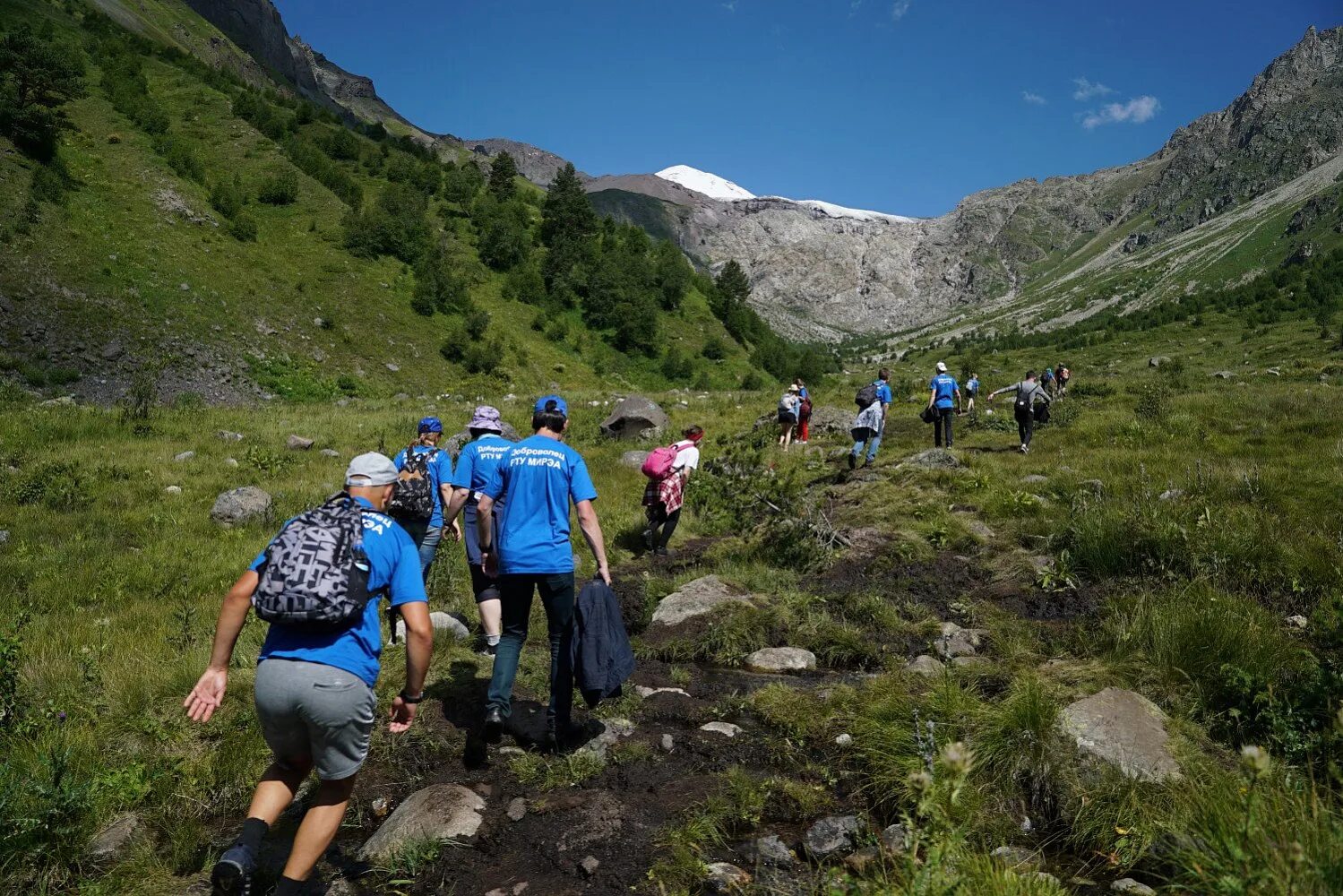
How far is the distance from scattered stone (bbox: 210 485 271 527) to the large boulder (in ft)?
32.3

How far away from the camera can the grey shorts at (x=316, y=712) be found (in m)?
3.18

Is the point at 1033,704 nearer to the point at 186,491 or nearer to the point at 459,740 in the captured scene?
the point at 459,740

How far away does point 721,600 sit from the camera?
26.3 ft

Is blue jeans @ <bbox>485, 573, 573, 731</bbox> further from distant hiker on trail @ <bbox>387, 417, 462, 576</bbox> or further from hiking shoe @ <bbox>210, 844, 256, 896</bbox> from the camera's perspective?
distant hiker on trail @ <bbox>387, 417, 462, 576</bbox>

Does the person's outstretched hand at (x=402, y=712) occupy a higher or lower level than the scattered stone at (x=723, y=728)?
higher

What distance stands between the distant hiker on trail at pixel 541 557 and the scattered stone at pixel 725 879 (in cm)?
192

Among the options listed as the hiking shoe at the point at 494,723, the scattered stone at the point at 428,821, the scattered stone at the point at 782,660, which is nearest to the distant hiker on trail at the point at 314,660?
the scattered stone at the point at 428,821

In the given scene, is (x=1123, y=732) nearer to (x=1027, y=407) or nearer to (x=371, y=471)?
(x=371, y=471)

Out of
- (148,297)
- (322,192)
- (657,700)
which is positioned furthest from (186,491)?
(322,192)

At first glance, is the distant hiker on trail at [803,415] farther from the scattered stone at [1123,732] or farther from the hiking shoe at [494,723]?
the hiking shoe at [494,723]

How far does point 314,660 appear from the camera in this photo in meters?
3.23

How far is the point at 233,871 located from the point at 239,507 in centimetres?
929

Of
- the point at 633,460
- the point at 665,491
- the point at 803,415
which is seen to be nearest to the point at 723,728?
the point at 665,491

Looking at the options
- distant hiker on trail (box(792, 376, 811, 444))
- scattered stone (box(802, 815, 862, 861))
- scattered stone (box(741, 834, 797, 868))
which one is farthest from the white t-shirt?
distant hiker on trail (box(792, 376, 811, 444))
